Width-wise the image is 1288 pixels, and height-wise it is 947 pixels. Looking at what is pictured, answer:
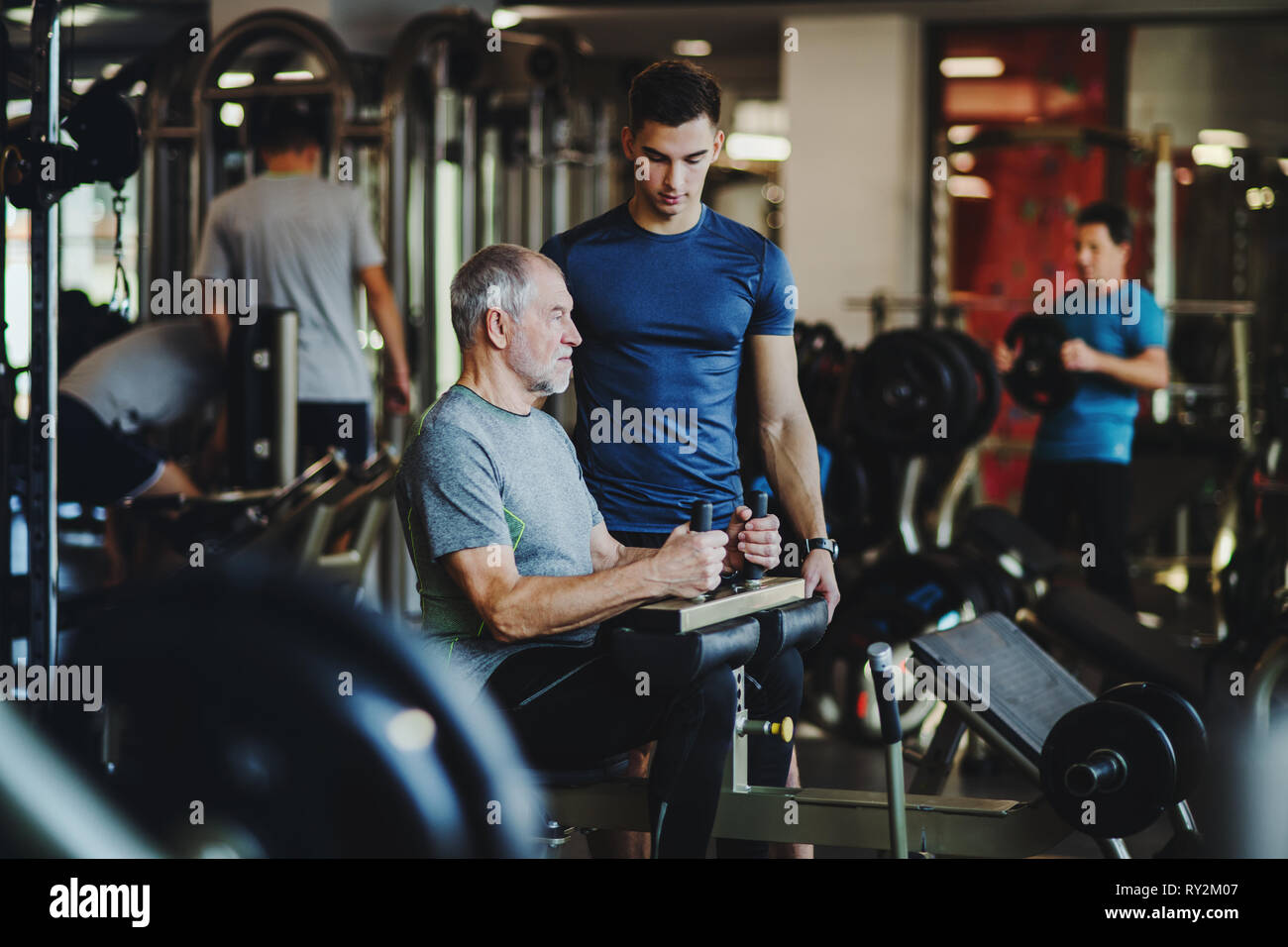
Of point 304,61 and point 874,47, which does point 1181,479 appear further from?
point 304,61

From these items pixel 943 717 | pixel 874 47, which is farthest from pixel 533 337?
pixel 874 47

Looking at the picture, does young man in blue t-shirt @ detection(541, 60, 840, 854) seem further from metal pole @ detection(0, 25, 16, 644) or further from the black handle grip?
metal pole @ detection(0, 25, 16, 644)

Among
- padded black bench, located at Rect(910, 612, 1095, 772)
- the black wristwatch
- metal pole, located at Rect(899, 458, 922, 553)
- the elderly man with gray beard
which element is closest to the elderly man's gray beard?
the elderly man with gray beard

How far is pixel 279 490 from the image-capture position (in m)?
3.84

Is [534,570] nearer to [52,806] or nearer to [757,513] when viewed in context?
[757,513]

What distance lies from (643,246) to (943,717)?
1.17 m

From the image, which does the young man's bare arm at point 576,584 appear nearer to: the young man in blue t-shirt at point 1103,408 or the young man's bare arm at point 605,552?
the young man's bare arm at point 605,552

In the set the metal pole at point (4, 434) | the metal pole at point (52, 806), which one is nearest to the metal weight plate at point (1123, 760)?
the metal pole at point (52, 806)

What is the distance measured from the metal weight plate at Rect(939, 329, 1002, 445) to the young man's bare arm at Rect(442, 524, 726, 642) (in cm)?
242

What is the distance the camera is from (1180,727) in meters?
2.33

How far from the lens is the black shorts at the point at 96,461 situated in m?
3.60

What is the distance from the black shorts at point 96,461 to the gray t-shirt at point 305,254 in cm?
72

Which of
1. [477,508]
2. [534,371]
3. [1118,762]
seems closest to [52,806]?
[477,508]

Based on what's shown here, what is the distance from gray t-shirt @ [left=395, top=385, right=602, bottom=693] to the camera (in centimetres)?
198
